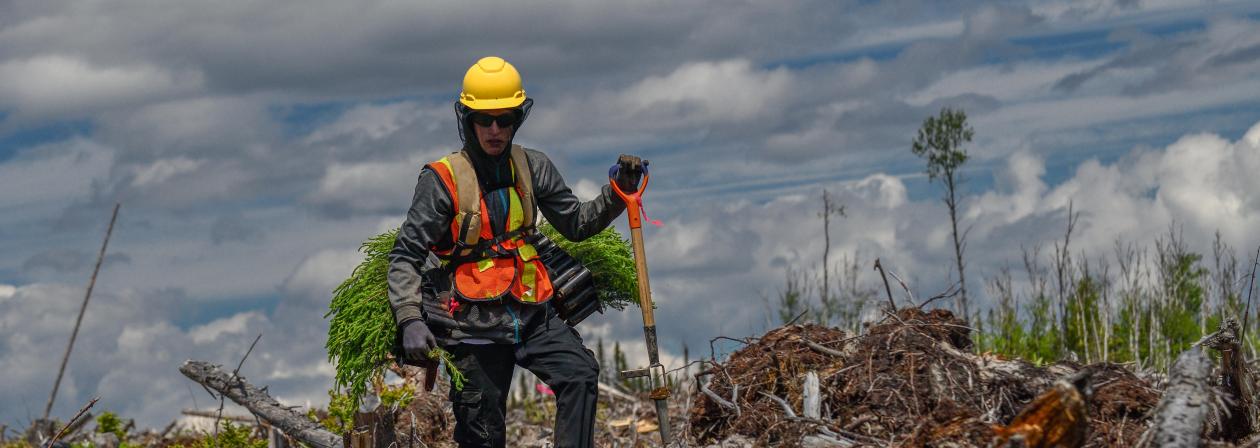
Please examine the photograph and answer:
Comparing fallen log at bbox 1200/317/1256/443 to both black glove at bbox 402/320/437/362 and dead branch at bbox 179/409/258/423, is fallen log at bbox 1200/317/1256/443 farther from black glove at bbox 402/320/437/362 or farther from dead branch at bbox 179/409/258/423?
dead branch at bbox 179/409/258/423

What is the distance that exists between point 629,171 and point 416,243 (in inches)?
48.7

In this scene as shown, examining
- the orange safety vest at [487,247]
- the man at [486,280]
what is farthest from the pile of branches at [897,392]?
the orange safety vest at [487,247]

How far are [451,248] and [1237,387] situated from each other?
184 inches

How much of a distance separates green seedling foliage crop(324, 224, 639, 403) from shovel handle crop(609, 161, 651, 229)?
20.7 inches

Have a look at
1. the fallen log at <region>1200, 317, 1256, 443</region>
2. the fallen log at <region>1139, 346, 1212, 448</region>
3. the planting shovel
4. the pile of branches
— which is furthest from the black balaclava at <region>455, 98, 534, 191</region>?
the fallen log at <region>1200, 317, 1256, 443</region>

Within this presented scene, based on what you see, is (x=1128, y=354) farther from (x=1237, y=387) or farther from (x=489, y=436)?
(x=489, y=436)

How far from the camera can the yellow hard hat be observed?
6.71 metres

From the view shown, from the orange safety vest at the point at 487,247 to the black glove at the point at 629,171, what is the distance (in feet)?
A: 1.67

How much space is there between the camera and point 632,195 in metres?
6.90

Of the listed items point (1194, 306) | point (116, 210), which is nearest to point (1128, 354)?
point (1194, 306)

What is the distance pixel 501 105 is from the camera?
669cm

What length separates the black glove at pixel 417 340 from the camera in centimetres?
652

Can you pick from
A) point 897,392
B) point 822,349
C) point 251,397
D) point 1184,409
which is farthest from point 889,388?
point 251,397

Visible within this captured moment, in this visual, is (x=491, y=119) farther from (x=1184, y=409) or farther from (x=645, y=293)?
(x=1184, y=409)
